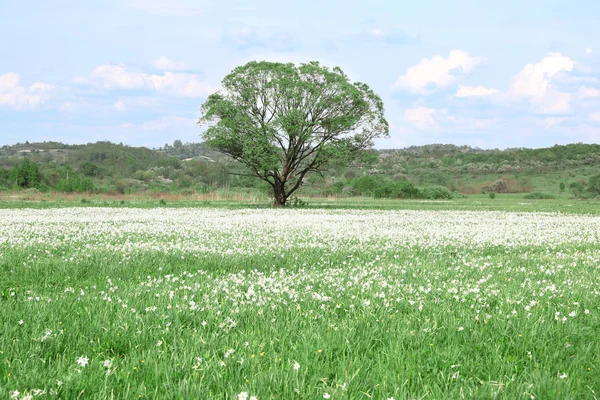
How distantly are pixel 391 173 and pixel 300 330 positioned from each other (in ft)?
398

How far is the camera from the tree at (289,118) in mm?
38781

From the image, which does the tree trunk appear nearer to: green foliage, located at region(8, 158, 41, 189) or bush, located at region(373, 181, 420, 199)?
bush, located at region(373, 181, 420, 199)

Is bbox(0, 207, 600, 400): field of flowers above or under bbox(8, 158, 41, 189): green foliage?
under

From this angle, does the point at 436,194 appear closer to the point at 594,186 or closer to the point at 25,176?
the point at 594,186

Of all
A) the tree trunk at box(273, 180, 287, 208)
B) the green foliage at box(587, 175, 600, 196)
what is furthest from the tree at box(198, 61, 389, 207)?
the green foliage at box(587, 175, 600, 196)

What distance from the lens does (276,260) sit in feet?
32.4

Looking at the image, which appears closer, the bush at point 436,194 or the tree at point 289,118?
the tree at point 289,118

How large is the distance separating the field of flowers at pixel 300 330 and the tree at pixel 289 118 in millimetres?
29936

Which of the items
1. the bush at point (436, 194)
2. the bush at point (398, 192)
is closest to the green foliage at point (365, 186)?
the bush at point (398, 192)

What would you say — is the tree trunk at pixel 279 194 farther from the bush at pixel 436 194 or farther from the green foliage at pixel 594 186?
the green foliage at pixel 594 186

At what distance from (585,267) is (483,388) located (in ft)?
23.7

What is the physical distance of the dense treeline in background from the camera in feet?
266

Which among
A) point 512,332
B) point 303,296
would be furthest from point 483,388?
point 303,296

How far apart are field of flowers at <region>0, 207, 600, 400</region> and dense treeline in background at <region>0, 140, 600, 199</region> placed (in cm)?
6255
